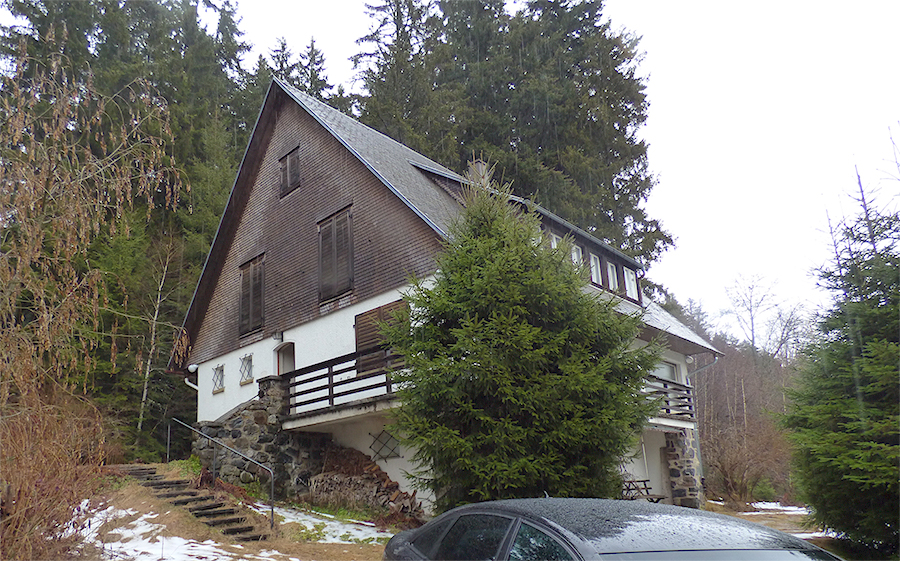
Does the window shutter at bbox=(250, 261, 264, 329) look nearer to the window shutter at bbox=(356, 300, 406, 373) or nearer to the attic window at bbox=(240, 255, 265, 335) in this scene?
the attic window at bbox=(240, 255, 265, 335)

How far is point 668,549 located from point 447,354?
5.37 m

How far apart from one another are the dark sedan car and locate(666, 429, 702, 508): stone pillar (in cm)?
1477

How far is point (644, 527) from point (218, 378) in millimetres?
16934

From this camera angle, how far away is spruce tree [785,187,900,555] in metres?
8.34

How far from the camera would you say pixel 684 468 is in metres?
18.0

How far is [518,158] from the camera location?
92.3 feet

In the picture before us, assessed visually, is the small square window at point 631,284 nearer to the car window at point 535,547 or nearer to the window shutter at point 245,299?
the window shutter at point 245,299

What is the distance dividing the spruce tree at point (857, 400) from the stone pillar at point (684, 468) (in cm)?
836

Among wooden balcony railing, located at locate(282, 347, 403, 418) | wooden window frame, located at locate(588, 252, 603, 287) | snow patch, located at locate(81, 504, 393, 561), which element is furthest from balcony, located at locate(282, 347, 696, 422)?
wooden window frame, located at locate(588, 252, 603, 287)

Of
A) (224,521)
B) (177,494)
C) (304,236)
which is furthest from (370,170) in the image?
(224,521)

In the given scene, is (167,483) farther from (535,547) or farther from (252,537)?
(535,547)

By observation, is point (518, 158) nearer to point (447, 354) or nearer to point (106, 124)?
point (106, 124)

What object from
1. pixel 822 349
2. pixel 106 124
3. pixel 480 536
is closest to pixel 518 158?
pixel 106 124

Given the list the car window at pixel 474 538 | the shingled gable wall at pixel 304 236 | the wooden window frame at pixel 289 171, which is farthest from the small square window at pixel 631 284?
the car window at pixel 474 538
